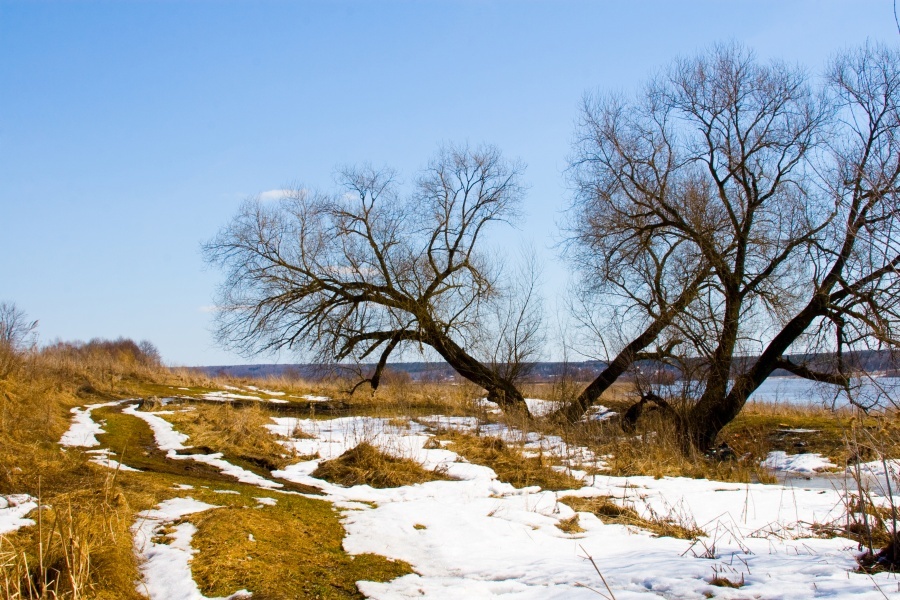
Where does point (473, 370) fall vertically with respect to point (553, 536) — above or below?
above

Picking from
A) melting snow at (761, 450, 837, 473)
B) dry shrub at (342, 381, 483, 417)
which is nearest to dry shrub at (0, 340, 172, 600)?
dry shrub at (342, 381, 483, 417)

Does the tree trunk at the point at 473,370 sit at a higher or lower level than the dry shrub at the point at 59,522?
higher

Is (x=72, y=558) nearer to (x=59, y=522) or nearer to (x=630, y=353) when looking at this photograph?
(x=59, y=522)

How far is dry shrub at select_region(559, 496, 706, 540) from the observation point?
4980 millimetres

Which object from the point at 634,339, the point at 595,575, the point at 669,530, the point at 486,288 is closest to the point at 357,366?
the point at 486,288

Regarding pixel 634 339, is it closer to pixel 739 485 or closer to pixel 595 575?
pixel 739 485

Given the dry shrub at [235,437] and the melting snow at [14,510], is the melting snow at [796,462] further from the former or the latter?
the melting snow at [14,510]

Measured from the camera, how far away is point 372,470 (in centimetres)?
747

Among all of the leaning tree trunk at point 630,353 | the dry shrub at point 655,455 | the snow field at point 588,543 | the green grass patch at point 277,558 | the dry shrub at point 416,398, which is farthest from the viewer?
the dry shrub at point 416,398

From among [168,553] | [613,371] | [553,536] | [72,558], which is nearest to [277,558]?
[168,553]

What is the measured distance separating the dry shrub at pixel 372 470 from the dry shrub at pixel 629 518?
6.14 feet

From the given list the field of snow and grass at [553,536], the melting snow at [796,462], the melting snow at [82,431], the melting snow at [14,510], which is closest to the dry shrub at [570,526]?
the field of snow and grass at [553,536]

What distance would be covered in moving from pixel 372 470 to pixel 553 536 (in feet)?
10.0

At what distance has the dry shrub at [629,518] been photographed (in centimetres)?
498
